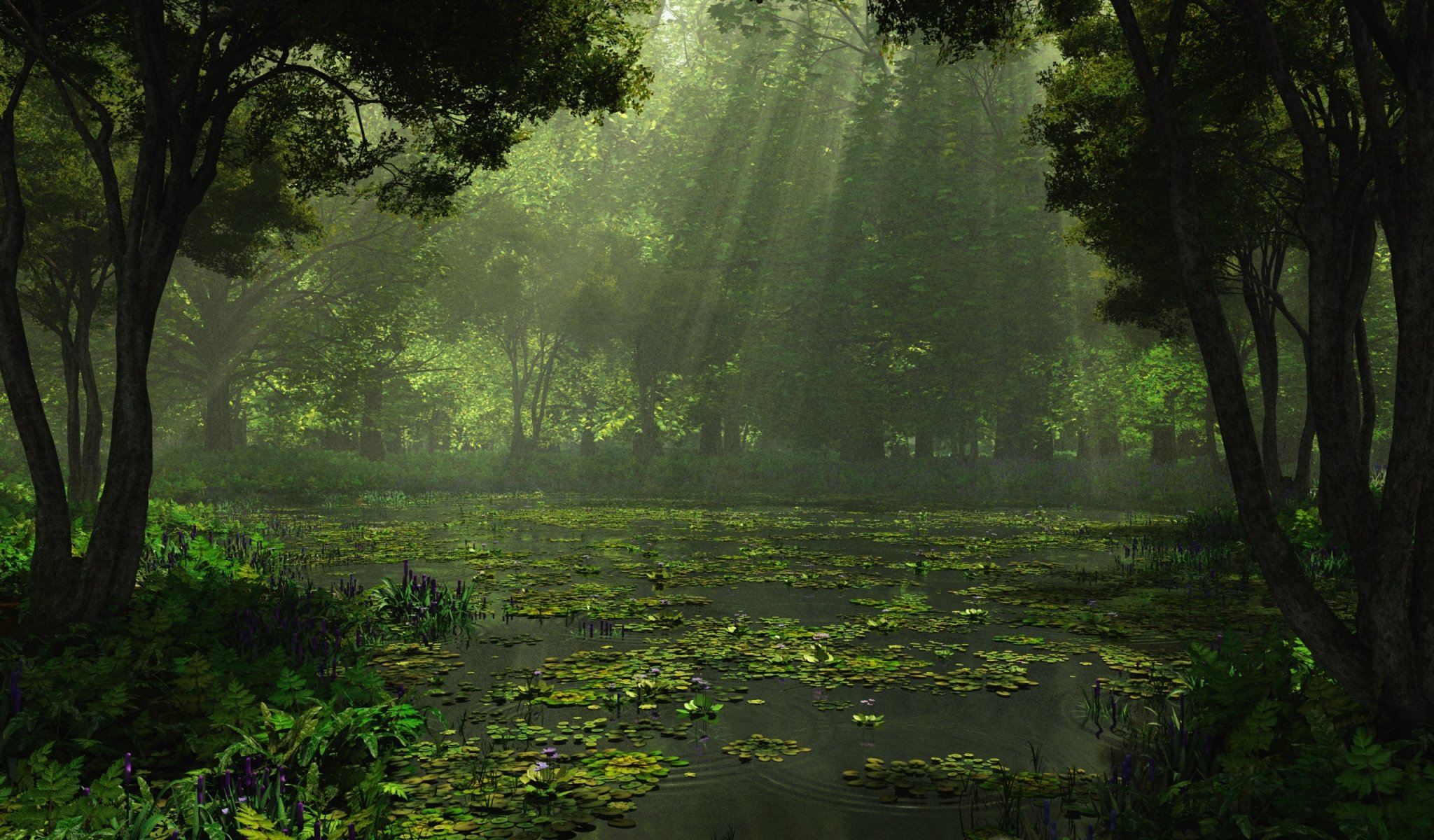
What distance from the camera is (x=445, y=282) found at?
151 ft

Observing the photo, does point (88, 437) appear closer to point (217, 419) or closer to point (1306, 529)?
point (1306, 529)

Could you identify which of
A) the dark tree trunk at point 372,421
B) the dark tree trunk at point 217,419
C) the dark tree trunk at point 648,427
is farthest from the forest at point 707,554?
the dark tree trunk at point 648,427

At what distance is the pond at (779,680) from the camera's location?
5.47 metres

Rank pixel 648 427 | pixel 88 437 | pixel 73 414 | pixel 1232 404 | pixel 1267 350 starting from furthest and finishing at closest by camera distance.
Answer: pixel 648 427 → pixel 1267 350 → pixel 73 414 → pixel 88 437 → pixel 1232 404

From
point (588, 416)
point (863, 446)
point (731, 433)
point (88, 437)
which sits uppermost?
point (588, 416)

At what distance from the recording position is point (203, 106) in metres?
9.68

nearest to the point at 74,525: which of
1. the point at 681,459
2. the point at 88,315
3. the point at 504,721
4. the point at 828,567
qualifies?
the point at 88,315

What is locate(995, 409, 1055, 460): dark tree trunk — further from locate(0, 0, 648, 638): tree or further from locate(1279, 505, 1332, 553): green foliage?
locate(0, 0, 648, 638): tree

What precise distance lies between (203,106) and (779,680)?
8.16 meters

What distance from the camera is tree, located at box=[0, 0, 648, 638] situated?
8797 mm

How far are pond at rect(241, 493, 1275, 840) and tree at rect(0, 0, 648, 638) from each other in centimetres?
310

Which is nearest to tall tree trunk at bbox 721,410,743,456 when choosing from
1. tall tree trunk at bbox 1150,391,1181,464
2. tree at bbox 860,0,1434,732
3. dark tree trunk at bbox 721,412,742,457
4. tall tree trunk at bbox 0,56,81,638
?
dark tree trunk at bbox 721,412,742,457

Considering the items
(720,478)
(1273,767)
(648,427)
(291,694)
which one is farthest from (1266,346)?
(648,427)

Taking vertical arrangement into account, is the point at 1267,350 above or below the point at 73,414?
above
